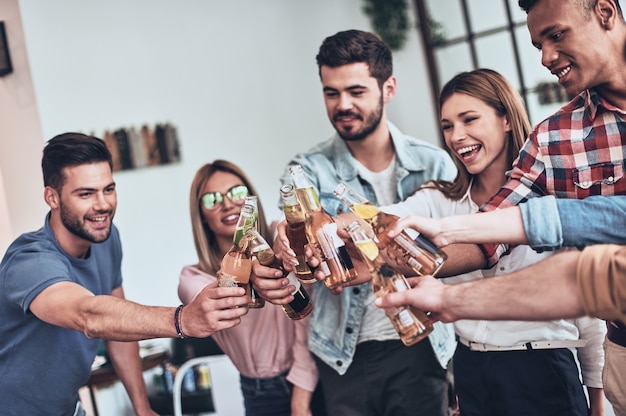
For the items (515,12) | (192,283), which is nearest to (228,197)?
(192,283)

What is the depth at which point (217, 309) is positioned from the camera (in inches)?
64.6

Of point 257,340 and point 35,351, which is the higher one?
point 35,351

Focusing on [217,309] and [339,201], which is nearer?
[217,309]

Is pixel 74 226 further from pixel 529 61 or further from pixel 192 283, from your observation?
pixel 529 61

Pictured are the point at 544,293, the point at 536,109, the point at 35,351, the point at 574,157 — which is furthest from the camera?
the point at 536,109

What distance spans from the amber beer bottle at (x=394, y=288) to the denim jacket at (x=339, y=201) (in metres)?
0.80

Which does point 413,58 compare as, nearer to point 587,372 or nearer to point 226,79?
point 226,79

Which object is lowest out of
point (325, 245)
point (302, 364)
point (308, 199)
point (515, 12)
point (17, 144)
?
point (302, 364)

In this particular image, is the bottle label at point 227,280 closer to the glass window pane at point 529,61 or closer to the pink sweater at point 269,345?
the pink sweater at point 269,345

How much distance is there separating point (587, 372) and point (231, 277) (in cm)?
108

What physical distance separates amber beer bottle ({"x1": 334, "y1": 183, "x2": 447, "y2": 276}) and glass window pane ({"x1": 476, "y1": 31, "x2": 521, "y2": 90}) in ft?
13.7

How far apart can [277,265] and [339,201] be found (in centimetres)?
69

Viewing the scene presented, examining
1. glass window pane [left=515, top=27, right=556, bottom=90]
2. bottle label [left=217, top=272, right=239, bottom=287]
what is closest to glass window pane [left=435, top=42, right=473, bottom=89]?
glass window pane [left=515, top=27, right=556, bottom=90]

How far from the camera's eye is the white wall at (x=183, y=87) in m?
4.25
